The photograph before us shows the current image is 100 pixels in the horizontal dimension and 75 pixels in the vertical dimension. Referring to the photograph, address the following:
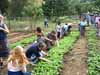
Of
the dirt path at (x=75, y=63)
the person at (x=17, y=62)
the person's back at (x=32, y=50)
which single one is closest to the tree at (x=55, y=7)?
the dirt path at (x=75, y=63)

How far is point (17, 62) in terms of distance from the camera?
8891 millimetres

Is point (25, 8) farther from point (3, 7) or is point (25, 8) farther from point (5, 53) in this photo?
point (5, 53)

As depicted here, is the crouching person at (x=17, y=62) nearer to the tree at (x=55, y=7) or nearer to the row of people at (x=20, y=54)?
the row of people at (x=20, y=54)

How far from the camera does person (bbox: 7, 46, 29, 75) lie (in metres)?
8.82

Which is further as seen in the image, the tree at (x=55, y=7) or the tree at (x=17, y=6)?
the tree at (x=55, y=7)

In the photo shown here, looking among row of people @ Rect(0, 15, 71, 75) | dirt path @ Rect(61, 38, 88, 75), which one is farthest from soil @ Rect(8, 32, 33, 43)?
dirt path @ Rect(61, 38, 88, 75)

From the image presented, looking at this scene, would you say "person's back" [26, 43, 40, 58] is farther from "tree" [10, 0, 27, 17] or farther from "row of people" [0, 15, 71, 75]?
"tree" [10, 0, 27, 17]

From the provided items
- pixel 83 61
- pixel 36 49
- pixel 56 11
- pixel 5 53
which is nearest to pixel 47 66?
pixel 36 49

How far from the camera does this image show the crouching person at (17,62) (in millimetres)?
8820

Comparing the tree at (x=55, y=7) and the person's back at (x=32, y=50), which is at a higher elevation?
the person's back at (x=32, y=50)

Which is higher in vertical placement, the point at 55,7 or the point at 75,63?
the point at 75,63

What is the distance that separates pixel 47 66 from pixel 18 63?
9.73 feet

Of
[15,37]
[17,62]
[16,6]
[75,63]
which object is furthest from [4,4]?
[17,62]

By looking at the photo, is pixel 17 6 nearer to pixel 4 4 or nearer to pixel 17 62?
pixel 4 4
